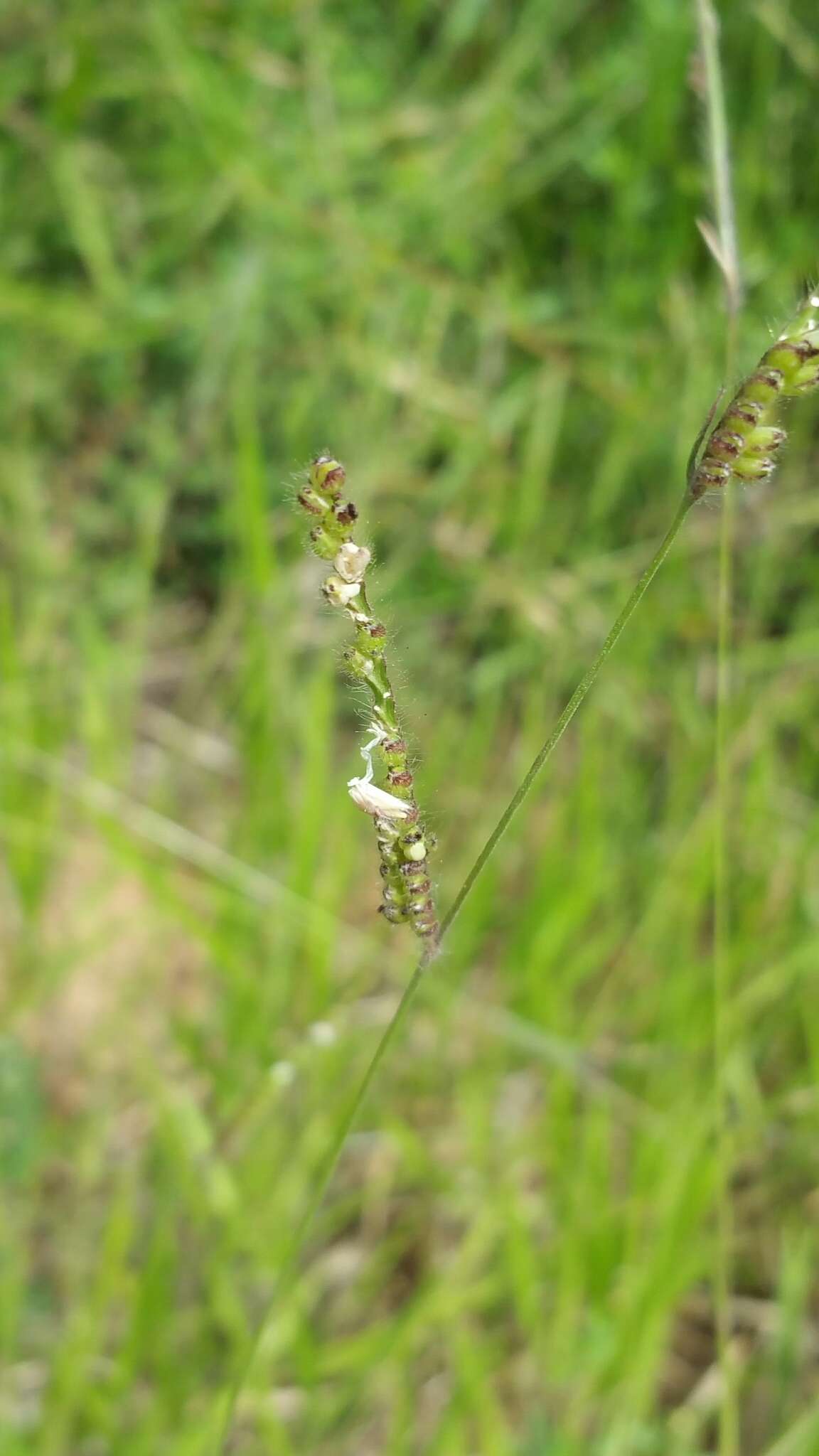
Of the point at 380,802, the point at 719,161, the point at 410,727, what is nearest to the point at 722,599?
the point at 719,161

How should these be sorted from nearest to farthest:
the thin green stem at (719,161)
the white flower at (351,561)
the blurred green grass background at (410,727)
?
the white flower at (351,561) < the thin green stem at (719,161) < the blurred green grass background at (410,727)

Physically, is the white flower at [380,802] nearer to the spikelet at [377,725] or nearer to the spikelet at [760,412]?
the spikelet at [377,725]

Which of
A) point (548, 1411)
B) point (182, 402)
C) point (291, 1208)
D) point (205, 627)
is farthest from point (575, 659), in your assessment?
point (548, 1411)

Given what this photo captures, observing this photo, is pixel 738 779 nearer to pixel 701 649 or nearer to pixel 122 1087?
pixel 701 649

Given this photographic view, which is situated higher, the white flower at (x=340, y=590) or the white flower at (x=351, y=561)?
the white flower at (x=351, y=561)

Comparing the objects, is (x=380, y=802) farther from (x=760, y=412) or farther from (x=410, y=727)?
(x=410, y=727)

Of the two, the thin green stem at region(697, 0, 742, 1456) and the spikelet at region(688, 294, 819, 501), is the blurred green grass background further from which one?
the spikelet at region(688, 294, 819, 501)

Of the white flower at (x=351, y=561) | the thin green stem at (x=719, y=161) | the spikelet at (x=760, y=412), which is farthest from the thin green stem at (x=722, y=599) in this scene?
the white flower at (x=351, y=561)
